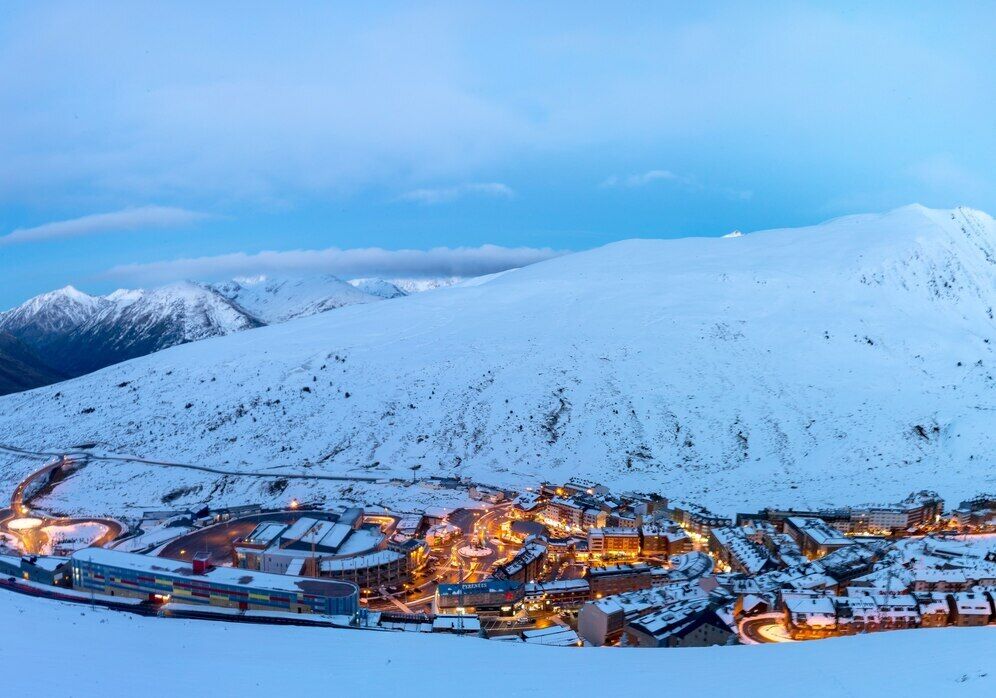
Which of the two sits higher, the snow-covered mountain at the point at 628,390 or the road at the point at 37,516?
the snow-covered mountain at the point at 628,390

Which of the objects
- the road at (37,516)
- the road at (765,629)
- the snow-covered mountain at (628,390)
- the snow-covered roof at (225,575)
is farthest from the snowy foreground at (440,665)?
the snow-covered mountain at (628,390)

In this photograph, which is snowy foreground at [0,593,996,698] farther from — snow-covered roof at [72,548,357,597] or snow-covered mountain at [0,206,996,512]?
snow-covered mountain at [0,206,996,512]

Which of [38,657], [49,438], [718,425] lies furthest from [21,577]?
[718,425]

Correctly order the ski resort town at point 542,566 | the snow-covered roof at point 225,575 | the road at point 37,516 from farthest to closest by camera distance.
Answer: the road at point 37,516 < the snow-covered roof at point 225,575 < the ski resort town at point 542,566

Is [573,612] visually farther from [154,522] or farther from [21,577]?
[154,522]

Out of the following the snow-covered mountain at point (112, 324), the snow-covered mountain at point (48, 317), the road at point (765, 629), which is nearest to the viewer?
the road at point (765, 629)

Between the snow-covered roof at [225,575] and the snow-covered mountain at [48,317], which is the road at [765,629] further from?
the snow-covered mountain at [48,317]
